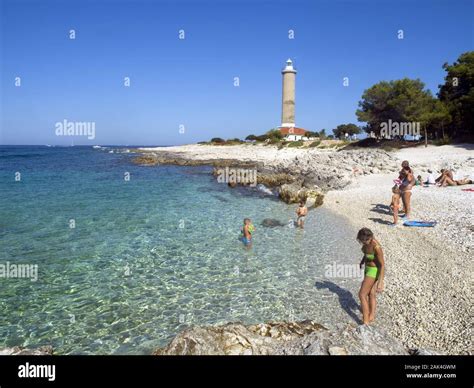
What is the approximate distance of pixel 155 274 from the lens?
984cm

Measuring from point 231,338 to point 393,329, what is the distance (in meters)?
3.64

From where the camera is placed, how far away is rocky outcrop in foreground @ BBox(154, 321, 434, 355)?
183 inches

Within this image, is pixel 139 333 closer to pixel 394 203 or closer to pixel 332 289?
pixel 332 289

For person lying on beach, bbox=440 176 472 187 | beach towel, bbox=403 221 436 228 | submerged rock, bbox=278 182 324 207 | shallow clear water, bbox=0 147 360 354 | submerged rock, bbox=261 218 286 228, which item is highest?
person lying on beach, bbox=440 176 472 187

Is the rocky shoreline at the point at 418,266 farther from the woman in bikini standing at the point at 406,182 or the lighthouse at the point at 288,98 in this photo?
the lighthouse at the point at 288,98

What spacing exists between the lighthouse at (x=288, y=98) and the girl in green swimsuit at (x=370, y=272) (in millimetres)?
83916

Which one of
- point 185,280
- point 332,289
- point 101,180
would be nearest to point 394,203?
point 332,289

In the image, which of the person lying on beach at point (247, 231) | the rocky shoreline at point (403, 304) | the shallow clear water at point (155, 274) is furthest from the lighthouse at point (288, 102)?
the person lying on beach at point (247, 231)

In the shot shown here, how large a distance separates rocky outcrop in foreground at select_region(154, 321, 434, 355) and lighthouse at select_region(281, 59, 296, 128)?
85.6m

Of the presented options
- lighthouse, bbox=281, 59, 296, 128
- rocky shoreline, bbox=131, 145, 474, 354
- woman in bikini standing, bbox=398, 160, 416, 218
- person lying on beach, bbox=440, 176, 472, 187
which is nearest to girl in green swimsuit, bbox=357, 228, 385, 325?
rocky shoreline, bbox=131, 145, 474, 354

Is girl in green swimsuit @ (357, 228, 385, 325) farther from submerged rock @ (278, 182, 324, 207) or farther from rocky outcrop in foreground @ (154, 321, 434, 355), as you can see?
submerged rock @ (278, 182, 324, 207)

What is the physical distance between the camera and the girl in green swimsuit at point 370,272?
20.5 ft

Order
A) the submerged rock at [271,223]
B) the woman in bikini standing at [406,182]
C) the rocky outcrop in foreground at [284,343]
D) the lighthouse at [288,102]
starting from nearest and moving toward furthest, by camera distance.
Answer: the rocky outcrop in foreground at [284,343] < the woman in bikini standing at [406,182] < the submerged rock at [271,223] < the lighthouse at [288,102]

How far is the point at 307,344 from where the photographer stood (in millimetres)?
4773
